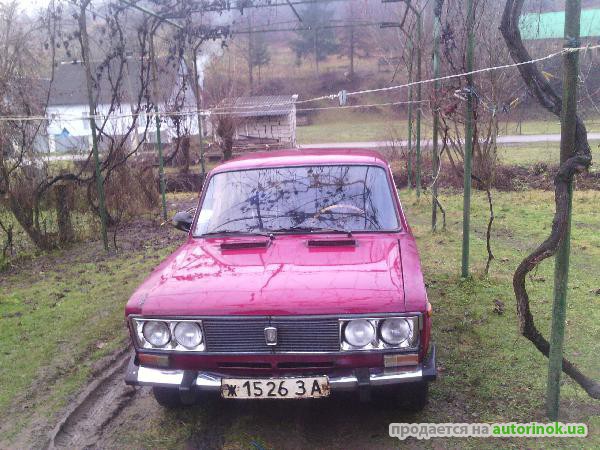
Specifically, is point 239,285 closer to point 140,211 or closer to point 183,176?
point 140,211

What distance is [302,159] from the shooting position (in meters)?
4.69

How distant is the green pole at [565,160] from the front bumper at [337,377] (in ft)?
2.63

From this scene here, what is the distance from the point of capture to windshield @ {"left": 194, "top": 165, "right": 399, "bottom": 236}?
418 centimetres

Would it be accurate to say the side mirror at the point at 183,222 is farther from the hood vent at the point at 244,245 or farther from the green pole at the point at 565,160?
the green pole at the point at 565,160

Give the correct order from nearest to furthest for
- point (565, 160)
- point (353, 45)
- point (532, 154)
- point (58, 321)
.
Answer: point (565, 160) < point (58, 321) < point (532, 154) < point (353, 45)

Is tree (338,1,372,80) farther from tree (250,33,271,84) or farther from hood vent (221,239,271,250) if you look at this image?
hood vent (221,239,271,250)

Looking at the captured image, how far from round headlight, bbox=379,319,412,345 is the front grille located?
0.92 feet

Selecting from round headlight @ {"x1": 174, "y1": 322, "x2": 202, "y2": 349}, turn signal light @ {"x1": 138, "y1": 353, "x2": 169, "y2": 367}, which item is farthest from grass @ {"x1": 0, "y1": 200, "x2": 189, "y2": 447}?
round headlight @ {"x1": 174, "y1": 322, "x2": 202, "y2": 349}

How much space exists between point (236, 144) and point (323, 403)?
19.2 metres

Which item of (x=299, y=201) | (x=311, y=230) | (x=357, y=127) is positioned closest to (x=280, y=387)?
(x=311, y=230)

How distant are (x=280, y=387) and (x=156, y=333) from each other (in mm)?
846

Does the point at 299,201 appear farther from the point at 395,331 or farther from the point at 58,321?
the point at 58,321

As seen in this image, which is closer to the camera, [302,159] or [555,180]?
[555,180]

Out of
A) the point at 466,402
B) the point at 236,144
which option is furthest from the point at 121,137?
the point at 236,144
